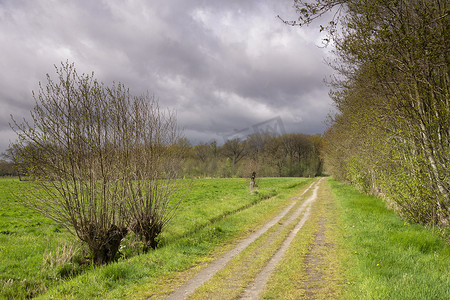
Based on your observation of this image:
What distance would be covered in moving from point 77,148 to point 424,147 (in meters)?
9.72

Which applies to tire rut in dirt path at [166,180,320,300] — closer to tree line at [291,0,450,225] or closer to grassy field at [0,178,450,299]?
grassy field at [0,178,450,299]

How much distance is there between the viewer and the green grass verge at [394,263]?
176 inches

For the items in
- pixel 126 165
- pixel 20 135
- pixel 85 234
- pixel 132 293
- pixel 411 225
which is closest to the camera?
pixel 132 293

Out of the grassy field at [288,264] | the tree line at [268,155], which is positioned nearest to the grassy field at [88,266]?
the grassy field at [288,264]

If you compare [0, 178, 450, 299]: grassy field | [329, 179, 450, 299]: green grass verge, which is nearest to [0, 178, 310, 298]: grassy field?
[0, 178, 450, 299]: grassy field

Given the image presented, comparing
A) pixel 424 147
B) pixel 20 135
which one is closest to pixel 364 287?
pixel 424 147

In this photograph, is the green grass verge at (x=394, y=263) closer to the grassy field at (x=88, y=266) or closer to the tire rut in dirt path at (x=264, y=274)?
the tire rut in dirt path at (x=264, y=274)

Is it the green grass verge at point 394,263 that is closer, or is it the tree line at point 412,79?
the green grass verge at point 394,263

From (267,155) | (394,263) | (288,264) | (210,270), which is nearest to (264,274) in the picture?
(288,264)

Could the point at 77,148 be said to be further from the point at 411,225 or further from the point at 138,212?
the point at 411,225

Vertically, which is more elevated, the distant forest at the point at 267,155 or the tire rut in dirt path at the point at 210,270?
the distant forest at the point at 267,155

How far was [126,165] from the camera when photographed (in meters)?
8.23

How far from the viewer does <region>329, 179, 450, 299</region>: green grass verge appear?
446 centimetres

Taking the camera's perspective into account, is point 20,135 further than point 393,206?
No
